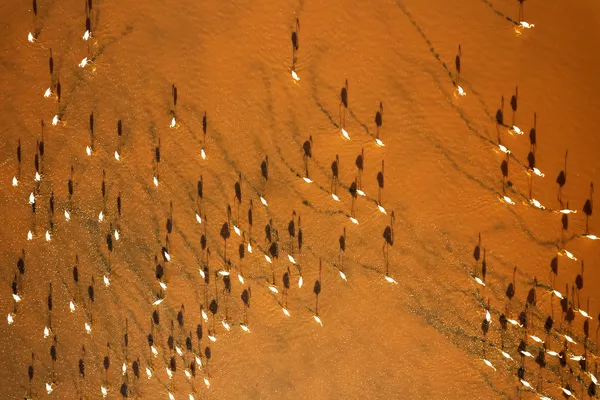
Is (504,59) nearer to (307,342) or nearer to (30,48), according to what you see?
(307,342)

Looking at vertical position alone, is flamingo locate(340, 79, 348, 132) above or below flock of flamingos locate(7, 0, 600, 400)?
above

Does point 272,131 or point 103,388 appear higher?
point 272,131

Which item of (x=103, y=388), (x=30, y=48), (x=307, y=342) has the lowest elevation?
(x=103, y=388)

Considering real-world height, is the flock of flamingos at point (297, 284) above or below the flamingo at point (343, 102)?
below

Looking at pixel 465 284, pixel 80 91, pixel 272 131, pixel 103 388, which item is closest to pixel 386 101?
pixel 272 131

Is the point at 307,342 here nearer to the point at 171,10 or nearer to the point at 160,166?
the point at 160,166

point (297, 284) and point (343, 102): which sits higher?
point (343, 102)

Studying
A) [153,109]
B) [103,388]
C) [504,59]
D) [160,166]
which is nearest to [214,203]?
[160,166]
